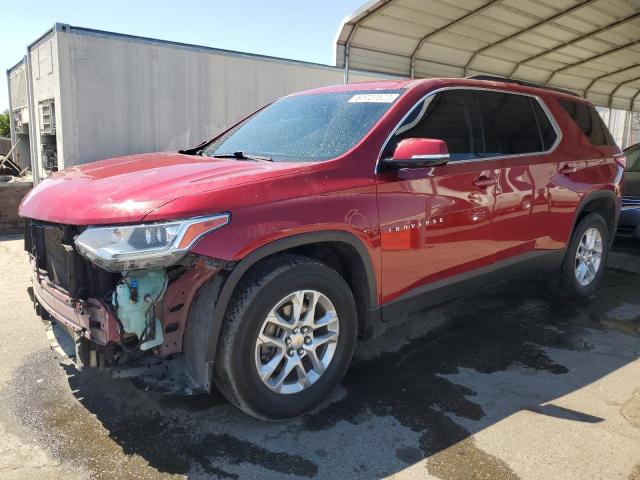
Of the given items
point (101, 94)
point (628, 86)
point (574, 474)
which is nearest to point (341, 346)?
point (574, 474)

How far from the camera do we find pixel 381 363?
3.66 m

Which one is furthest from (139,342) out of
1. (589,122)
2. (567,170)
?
→ (589,122)

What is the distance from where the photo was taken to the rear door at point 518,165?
12.7ft

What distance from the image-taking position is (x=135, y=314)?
2.40 m

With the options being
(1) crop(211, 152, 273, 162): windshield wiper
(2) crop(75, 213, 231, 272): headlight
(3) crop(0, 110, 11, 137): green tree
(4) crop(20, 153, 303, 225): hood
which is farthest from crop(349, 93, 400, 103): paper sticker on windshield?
(3) crop(0, 110, 11, 137): green tree

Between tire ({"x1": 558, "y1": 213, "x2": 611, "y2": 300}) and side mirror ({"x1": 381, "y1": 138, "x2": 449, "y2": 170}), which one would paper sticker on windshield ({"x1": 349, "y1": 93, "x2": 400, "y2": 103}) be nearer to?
side mirror ({"x1": 381, "y1": 138, "x2": 449, "y2": 170})

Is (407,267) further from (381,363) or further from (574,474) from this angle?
(574,474)

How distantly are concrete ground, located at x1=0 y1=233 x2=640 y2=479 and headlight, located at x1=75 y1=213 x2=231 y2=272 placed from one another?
0.99 metres

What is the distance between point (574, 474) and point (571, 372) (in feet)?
3.97

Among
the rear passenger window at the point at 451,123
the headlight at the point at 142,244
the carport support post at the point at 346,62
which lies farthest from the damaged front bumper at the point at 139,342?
the carport support post at the point at 346,62

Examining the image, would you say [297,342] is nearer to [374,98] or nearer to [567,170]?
[374,98]

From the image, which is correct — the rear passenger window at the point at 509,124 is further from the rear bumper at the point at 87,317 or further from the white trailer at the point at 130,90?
the white trailer at the point at 130,90

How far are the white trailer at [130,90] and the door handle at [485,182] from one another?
6595 mm

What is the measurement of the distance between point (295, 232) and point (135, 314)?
2.79 ft
